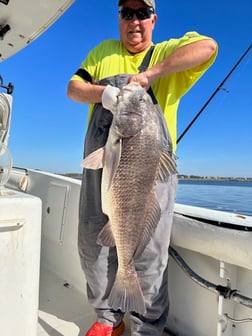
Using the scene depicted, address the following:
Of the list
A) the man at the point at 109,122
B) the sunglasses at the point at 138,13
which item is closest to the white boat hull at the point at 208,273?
the man at the point at 109,122

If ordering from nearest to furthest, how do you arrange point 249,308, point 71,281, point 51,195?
point 249,308 → point 71,281 → point 51,195

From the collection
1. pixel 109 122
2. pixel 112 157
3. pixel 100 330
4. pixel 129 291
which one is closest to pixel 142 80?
pixel 109 122

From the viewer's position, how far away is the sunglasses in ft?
6.02

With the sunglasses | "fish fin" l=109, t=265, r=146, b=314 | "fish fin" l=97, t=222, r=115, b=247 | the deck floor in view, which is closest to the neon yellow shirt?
the sunglasses

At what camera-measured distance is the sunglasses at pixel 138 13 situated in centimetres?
183

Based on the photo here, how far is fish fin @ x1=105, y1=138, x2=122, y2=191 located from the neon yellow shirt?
47 cm

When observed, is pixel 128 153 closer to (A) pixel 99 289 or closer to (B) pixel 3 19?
(A) pixel 99 289

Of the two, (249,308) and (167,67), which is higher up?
(167,67)

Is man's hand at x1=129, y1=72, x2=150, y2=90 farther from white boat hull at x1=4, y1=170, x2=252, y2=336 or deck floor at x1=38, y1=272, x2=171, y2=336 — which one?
deck floor at x1=38, y1=272, x2=171, y2=336

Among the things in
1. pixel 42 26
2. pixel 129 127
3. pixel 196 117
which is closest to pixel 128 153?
pixel 129 127

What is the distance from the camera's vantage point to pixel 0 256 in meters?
1.46

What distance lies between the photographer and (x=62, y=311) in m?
2.44

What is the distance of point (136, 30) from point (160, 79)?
0.33 m

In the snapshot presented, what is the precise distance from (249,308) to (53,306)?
1.51m
